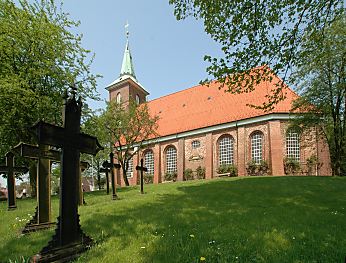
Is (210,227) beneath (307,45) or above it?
beneath

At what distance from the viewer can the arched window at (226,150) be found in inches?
1080

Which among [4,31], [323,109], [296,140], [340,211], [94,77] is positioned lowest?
[340,211]

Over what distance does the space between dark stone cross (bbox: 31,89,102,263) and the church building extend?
63.8 ft

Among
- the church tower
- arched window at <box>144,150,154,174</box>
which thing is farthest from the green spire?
arched window at <box>144,150,154,174</box>

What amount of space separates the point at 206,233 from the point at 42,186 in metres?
4.04

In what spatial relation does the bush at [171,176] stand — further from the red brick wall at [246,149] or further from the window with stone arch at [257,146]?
the window with stone arch at [257,146]

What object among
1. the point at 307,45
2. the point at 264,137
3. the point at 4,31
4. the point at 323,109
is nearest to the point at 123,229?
the point at 307,45

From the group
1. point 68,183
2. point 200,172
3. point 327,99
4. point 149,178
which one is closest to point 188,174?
point 200,172

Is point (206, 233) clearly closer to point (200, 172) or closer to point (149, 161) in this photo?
point (200, 172)

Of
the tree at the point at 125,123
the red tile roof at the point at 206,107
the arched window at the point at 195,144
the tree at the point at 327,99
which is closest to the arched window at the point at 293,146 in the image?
the red tile roof at the point at 206,107

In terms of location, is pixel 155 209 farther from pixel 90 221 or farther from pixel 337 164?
pixel 337 164

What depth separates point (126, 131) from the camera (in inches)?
1040

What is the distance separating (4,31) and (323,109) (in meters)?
21.5

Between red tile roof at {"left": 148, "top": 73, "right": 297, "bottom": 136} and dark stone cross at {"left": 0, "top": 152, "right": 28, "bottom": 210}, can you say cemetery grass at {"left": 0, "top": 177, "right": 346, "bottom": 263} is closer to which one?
dark stone cross at {"left": 0, "top": 152, "right": 28, "bottom": 210}
